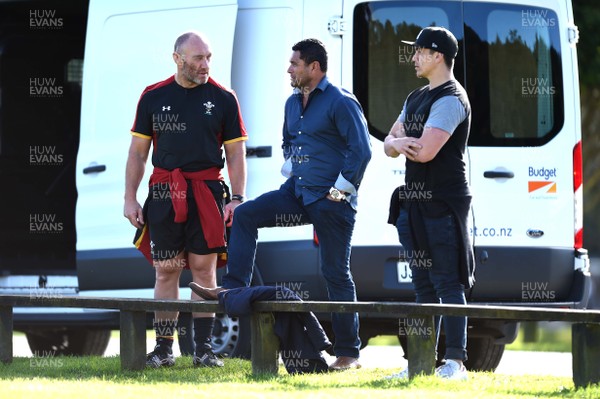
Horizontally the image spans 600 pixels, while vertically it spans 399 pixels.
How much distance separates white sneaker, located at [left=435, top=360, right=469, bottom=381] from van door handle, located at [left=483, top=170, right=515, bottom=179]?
1.93 m

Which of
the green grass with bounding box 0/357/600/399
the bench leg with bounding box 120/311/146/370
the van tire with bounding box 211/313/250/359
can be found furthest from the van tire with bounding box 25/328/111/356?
the bench leg with bounding box 120/311/146/370

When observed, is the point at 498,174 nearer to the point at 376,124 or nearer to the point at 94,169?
the point at 376,124

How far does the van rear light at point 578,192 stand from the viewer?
29.5 feet

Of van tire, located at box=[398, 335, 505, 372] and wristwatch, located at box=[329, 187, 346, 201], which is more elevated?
wristwatch, located at box=[329, 187, 346, 201]

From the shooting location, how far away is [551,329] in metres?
24.6

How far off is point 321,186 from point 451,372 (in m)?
1.26

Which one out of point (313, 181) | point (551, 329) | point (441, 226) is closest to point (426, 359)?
point (441, 226)

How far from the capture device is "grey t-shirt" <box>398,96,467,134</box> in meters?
7.05

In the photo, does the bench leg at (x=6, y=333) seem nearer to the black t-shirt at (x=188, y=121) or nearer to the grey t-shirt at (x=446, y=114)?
the black t-shirt at (x=188, y=121)

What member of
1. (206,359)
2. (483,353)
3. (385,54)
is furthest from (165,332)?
(483,353)

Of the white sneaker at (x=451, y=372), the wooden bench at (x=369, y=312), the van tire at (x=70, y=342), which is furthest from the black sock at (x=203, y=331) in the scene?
the van tire at (x=70, y=342)

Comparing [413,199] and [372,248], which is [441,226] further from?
[372,248]

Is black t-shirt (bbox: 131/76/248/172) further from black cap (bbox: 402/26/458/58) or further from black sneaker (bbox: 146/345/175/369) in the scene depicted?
black cap (bbox: 402/26/458/58)

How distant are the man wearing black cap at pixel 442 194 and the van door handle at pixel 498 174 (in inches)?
62.1
